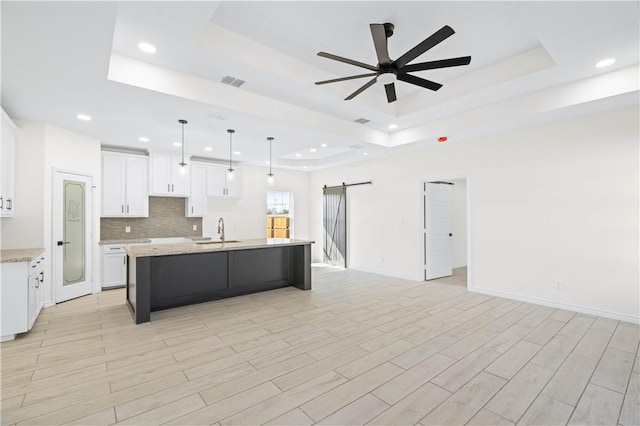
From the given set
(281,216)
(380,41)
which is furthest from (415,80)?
(281,216)

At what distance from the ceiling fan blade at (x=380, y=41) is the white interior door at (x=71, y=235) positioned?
4964 mm

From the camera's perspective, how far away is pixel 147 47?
9.73 ft

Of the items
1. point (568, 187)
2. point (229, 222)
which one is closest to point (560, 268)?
point (568, 187)

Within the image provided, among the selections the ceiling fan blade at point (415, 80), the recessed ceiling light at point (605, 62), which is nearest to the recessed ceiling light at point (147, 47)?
the ceiling fan blade at point (415, 80)

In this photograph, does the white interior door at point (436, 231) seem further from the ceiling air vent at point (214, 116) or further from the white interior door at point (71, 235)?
the white interior door at point (71, 235)

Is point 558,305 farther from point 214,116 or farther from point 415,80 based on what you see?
point 214,116

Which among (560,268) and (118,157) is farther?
(118,157)

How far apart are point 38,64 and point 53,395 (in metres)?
2.88

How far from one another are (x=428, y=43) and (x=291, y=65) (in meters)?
1.79

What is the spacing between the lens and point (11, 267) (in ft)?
10.4

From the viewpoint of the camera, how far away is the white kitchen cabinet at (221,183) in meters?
6.94

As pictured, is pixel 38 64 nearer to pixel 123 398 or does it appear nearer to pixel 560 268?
pixel 123 398

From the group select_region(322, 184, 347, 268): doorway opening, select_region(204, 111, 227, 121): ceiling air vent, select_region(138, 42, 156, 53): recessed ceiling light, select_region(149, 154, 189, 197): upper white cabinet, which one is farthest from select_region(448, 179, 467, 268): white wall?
select_region(138, 42, 156, 53): recessed ceiling light

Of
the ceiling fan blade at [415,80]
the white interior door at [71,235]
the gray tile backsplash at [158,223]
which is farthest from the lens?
the gray tile backsplash at [158,223]
